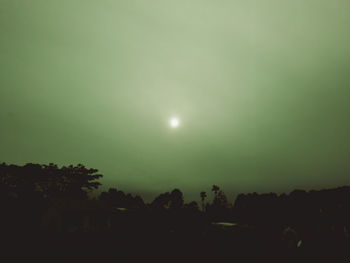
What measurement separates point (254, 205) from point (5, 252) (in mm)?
78335

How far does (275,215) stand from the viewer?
6228 centimetres

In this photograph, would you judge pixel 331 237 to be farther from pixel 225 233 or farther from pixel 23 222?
pixel 23 222

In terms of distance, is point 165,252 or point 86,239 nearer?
point 165,252

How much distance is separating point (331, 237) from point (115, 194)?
68.6 meters

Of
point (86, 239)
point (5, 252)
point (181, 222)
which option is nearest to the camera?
point (5, 252)

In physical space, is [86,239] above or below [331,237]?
above

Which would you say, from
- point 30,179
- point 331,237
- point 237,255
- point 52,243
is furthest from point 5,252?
point 30,179

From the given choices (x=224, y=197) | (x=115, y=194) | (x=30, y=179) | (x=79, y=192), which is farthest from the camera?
(x=224, y=197)

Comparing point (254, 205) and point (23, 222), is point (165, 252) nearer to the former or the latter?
point (23, 222)

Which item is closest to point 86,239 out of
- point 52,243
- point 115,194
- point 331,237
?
point 52,243

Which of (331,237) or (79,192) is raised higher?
(79,192)

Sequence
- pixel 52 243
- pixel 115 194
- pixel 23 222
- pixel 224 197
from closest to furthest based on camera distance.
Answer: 1. pixel 52 243
2. pixel 23 222
3. pixel 115 194
4. pixel 224 197

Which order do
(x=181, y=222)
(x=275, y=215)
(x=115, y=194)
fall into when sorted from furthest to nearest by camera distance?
(x=115, y=194), (x=275, y=215), (x=181, y=222)

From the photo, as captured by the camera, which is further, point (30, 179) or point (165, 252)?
point (30, 179)
